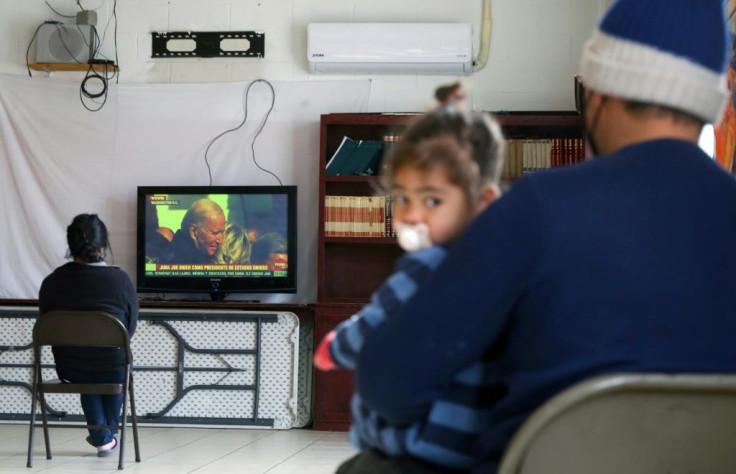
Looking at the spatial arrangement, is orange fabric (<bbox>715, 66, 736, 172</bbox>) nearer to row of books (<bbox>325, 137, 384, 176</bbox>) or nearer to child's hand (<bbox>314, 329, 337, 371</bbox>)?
child's hand (<bbox>314, 329, 337, 371</bbox>)

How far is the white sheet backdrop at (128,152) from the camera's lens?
635 centimetres

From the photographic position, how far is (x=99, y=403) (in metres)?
4.81

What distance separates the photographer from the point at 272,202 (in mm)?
6117

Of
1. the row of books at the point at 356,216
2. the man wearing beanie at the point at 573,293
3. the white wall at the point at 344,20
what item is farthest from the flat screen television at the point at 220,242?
the man wearing beanie at the point at 573,293

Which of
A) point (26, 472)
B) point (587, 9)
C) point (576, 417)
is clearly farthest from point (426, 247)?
point (587, 9)

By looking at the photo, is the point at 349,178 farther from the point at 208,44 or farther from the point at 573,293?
the point at 573,293

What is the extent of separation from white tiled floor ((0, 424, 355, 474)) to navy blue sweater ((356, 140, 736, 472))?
3.23 metres

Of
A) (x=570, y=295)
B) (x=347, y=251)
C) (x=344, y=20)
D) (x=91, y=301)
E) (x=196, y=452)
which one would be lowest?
(x=196, y=452)

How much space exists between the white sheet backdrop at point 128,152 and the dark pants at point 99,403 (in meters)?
1.63

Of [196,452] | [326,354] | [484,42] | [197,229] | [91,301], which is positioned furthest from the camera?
[484,42]

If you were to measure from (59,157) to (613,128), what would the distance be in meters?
5.66

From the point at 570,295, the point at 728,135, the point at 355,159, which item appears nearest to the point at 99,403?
the point at 355,159

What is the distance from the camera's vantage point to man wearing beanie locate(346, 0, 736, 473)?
3.56 ft

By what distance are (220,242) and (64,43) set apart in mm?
1603
